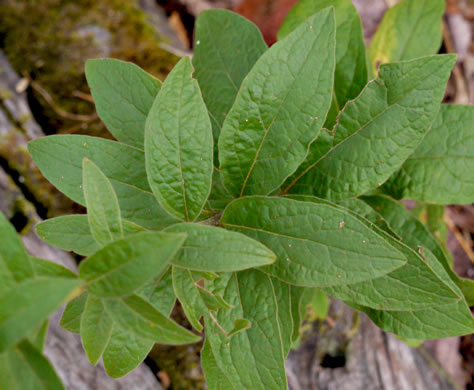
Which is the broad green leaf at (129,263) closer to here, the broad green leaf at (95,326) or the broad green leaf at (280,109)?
the broad green leaf at (95,326)

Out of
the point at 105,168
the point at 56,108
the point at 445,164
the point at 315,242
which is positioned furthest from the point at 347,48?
the point at 56,108

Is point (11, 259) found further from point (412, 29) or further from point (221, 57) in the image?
point (412, 29)

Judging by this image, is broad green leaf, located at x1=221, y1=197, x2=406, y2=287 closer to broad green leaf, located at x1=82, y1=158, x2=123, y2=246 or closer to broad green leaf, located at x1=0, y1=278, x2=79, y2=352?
broad green leaf, located at x1=82, y1=158, x2=123, y2=246

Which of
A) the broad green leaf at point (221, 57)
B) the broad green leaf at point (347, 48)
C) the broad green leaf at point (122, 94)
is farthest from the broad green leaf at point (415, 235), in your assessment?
the broad green leaf at point (122, 94)

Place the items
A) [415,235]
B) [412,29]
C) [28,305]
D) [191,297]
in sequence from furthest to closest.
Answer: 1. [412,29]
2. [415,235]
3. [191,297]
4. [28,305]

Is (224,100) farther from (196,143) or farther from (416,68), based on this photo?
(416,68)

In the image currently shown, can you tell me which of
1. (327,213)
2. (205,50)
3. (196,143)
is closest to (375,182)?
(327,213)
